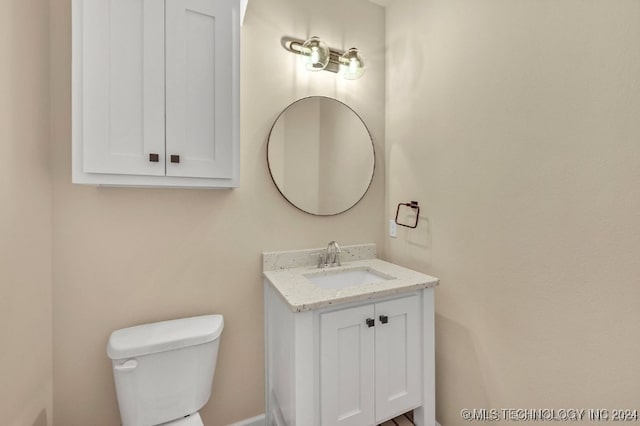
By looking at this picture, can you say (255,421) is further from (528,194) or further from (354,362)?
(528,194)

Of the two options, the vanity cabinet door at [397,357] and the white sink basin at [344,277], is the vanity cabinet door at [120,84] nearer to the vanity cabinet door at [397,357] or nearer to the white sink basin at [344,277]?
the white sink basin at [344,277]

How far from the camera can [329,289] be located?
1.35 meters

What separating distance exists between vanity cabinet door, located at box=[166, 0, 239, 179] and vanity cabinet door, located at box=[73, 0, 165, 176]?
46 mm

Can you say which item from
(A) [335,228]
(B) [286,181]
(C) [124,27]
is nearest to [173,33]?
(C) [124,27]

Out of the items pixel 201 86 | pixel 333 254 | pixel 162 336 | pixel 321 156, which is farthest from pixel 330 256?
pixel 201 86

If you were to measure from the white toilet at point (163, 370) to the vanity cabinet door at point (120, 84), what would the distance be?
692 millimetres

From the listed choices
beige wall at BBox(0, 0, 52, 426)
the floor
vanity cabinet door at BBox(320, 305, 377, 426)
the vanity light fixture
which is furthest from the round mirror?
the floor

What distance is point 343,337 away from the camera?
1184 millimetres

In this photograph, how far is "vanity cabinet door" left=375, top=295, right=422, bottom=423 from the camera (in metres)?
1.26

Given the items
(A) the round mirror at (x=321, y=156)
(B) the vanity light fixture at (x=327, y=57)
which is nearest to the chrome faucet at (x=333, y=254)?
(A) the round mirror at (x=321, y=156)

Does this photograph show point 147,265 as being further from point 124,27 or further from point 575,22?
point 575,22

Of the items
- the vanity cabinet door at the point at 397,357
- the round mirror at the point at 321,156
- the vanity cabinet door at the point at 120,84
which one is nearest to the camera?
the vanity cabinet door at the point at 120,84

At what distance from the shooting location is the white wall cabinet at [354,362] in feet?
3.66

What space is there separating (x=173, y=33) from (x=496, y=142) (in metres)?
1.46
